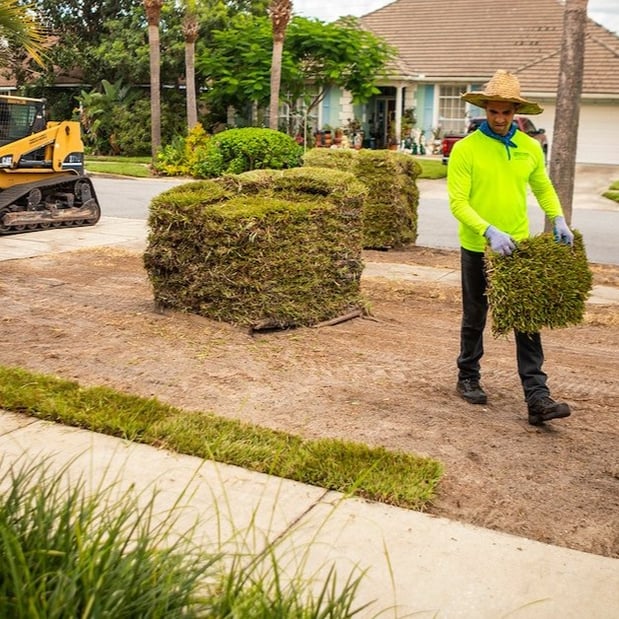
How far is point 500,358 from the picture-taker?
23.5 ft

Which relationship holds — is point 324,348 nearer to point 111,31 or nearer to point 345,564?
point 345,564

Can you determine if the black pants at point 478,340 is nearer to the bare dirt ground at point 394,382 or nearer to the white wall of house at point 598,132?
the bare dirt ground at point 394,382

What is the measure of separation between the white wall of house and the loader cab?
23489 mm

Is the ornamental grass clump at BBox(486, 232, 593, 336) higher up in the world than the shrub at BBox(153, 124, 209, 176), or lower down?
higher up

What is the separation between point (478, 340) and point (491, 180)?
1054 millimetres

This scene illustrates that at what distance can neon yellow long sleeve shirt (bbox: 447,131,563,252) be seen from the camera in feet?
18.3

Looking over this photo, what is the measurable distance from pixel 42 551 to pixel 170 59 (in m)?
34.8

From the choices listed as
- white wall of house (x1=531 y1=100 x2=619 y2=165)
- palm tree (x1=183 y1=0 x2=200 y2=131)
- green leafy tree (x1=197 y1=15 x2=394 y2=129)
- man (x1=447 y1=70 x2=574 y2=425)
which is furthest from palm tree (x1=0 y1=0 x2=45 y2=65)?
white wall of house (x1=531 y1=100 x2=619 y2=165)

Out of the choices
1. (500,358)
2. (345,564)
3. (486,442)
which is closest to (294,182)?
(500,358)

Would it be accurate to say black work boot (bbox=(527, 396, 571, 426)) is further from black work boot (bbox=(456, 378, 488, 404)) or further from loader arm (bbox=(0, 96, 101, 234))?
loader arm (bbox=(0, 96, 101, 234))

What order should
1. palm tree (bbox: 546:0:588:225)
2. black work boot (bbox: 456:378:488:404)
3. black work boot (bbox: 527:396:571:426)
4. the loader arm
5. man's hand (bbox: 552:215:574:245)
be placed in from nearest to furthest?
black work boot (bbox: 527:396:571:426)
man's hand (bbox: 552:215:574:245)
black work boot (bbox: 456:378:488:404)
palm tree (bbox: 546:0:588:225)
the loader arm

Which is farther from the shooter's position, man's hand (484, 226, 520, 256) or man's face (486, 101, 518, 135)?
man's face (486, 101, 518, 135)

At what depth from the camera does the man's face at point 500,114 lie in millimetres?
5523

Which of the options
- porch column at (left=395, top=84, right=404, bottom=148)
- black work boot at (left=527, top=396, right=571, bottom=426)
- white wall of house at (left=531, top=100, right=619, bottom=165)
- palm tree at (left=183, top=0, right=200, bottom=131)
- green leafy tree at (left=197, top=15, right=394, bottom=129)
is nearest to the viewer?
black work boot at (left=527, top=396, right=571, bottom=426)
